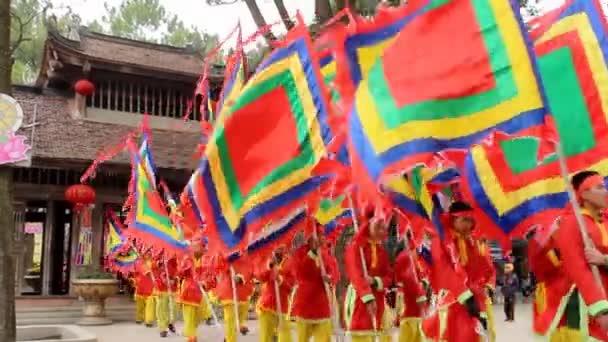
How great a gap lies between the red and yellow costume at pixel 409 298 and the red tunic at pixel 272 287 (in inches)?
56.2

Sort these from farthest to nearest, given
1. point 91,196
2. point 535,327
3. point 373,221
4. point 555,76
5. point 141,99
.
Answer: point 141,99 < point 91,196 < point 373,221 < point 555,76 < point 535,327

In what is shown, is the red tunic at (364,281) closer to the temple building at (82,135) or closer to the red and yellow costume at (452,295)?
the red and yellow costume at (452,295)

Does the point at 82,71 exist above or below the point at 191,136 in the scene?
above

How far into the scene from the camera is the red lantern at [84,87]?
1867 cm

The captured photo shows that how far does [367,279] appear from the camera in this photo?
605 cm

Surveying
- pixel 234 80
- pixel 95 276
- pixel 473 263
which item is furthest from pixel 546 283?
pixel 95 276

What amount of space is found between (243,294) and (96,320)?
604 cm

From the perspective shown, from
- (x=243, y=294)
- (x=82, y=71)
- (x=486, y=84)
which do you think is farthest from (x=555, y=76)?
(x=82, y=71)

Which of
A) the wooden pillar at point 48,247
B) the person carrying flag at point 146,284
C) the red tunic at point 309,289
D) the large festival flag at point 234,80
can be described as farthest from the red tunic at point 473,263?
the wooden pillar at point 48,247

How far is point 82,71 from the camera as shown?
19.2 meters

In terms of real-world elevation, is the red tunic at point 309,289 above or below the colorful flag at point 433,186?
below

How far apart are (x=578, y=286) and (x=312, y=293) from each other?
357 centimetres

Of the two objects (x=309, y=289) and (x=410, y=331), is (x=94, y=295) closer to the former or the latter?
(x=309, y=289)

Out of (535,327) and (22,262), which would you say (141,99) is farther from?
(535,327)
